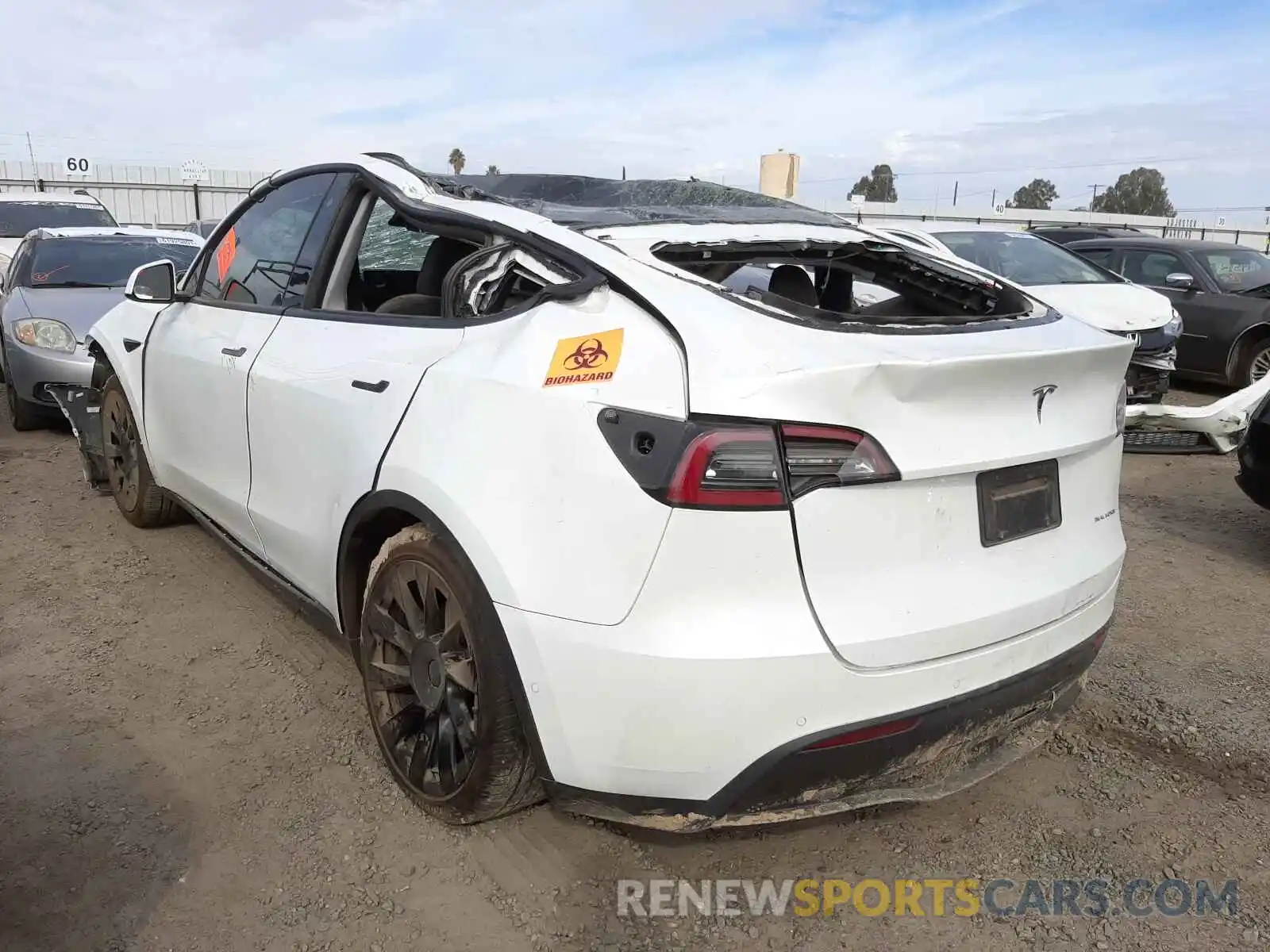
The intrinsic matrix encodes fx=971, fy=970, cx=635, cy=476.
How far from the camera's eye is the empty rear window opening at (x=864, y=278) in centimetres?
251

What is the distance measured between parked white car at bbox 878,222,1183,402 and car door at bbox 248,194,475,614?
5.36 meters

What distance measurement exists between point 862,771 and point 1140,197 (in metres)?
75.6

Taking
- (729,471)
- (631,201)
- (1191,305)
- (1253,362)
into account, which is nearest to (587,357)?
(729,471)

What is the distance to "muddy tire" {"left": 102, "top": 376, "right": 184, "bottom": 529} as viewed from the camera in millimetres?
4582

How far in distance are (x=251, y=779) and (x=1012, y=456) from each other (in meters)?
2.23

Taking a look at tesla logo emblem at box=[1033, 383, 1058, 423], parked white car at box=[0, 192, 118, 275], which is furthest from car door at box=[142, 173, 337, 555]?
parked white car at box=[0, 192, 118, 275]

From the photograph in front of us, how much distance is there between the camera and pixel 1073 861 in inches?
97.0

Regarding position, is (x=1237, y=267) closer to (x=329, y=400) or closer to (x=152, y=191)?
(x=329, y=400)

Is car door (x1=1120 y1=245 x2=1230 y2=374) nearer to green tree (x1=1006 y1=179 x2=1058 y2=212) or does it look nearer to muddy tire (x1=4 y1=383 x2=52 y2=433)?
muddy tire (x1=4 y1=383 x2=52 y2=433)

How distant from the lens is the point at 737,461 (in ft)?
6.04

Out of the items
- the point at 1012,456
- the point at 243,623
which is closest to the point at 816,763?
the point at 1012,456

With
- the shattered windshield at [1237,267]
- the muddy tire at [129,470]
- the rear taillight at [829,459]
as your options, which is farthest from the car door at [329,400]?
the shattered windshield at [1237,267]

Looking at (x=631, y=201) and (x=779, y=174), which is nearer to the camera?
(x=631, y=201)

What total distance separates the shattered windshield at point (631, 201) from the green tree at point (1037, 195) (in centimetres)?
6988
